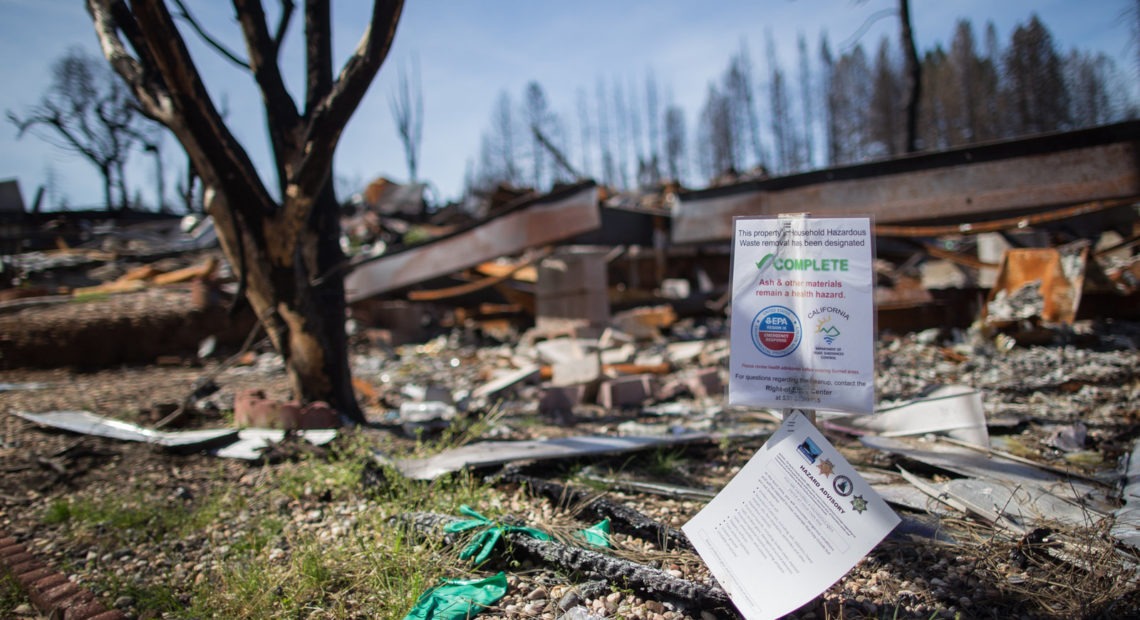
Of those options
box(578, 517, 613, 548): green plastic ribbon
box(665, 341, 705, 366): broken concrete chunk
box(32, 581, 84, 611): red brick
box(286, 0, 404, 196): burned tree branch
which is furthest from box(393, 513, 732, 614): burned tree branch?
box(665, 341, 705, 366): broken concrete chunk

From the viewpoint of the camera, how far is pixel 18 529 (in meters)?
2.87

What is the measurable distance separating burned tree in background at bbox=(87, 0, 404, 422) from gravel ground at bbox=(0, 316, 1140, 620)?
2.84 feet

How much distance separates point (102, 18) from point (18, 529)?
293 cm

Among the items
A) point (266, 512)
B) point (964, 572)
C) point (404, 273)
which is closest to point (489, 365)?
point (404, 273)

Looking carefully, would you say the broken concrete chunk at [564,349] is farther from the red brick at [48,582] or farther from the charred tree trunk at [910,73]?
the charred tree trunk at [910,73]

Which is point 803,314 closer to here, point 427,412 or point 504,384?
point 427,412

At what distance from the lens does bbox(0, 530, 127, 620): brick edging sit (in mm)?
2117

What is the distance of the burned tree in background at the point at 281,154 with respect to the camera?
3.49 m

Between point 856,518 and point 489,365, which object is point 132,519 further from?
point 489,365

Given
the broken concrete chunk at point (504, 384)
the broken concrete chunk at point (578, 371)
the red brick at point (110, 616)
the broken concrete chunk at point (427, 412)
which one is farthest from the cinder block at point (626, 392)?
the red brick at point (110, 616)

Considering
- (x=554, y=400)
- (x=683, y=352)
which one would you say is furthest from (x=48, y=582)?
(x=683, y=352)

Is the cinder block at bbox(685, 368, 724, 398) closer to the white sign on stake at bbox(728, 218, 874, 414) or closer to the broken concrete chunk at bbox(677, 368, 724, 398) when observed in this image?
the broken concrete chunk at bbox(677, 368, 724, 398)

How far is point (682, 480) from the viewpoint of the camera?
3.03 m

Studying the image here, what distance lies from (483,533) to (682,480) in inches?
43.5
